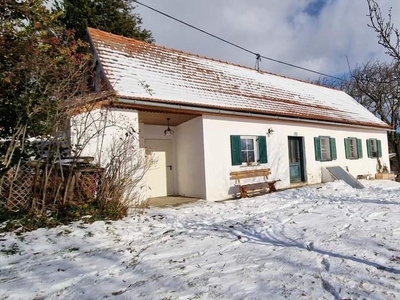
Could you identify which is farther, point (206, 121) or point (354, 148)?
point (354, 148)

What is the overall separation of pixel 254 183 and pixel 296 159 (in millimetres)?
3560

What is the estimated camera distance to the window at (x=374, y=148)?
17.0 m

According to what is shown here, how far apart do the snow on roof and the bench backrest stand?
88.5 inches

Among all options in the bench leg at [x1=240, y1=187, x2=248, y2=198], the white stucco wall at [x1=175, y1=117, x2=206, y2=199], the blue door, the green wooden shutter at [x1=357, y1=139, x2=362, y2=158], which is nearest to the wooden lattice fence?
the white stucco wall at [x1=175, y1=117, x2=206, y2=199]

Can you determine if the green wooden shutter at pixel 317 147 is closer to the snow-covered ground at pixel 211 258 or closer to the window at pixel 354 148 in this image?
the window at pixel 354 148

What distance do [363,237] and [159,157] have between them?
7.24 meters

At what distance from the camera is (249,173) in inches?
422

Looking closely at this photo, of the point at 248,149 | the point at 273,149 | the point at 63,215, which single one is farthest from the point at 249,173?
the point at 63,215

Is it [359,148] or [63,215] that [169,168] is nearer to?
[63,215]

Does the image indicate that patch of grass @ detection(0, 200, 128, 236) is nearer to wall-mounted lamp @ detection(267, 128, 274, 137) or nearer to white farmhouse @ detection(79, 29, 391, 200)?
white farmhouse @ detection(79, 29, 391, 200)

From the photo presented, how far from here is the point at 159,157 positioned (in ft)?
35.4

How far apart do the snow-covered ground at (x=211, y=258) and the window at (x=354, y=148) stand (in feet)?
30.0

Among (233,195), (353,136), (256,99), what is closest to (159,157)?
(233,195)

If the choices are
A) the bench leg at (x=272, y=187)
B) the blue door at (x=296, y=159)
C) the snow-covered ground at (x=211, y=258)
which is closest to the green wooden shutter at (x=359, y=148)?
the blue door at (x=296, y=159)
